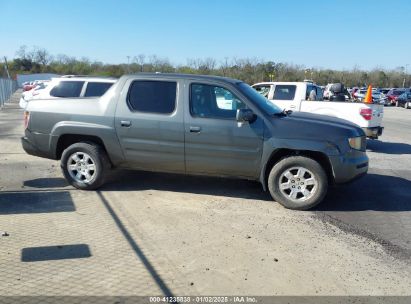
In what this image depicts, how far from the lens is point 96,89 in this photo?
9.27 meters

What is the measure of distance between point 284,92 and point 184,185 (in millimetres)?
7038

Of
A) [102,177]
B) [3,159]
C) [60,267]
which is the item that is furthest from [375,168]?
[3,159]

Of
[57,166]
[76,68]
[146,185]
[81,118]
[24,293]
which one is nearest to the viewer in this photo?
[24,293]

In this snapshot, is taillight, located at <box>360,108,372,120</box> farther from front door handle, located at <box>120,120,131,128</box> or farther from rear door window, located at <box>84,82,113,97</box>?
front door handle, located at <box>120,120,131,128</box>

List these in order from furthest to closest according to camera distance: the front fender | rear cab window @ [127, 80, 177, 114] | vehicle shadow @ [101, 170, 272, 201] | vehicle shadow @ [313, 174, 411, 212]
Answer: vehicle shadow @ [101, 170, 272, 201] < rear cab window @ [127, 80, 177, 114] < vehicle shadow @ [313, 174, 411, 212] < the front fender

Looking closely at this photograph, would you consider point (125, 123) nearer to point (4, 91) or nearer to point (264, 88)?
point (264, 88)

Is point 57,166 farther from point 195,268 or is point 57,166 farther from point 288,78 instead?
point 288,78

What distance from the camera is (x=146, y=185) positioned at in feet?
24.2

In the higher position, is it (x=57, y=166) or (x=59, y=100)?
(x=59, y=100)

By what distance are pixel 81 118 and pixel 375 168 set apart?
6.26 meters

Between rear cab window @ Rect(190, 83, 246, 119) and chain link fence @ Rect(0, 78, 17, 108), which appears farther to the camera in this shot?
chain link fence @ Rect(0, 78, 17, 108)

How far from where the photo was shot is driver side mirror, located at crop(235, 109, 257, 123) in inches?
241

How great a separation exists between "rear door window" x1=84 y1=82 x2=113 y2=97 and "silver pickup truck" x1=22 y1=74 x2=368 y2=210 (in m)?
1.83

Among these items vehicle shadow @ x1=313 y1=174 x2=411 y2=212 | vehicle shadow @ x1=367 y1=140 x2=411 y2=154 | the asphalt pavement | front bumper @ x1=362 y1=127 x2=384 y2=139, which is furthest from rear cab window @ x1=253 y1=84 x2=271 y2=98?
vehicle shadow @ x1=313 y1=174 x2=411 y2=212
